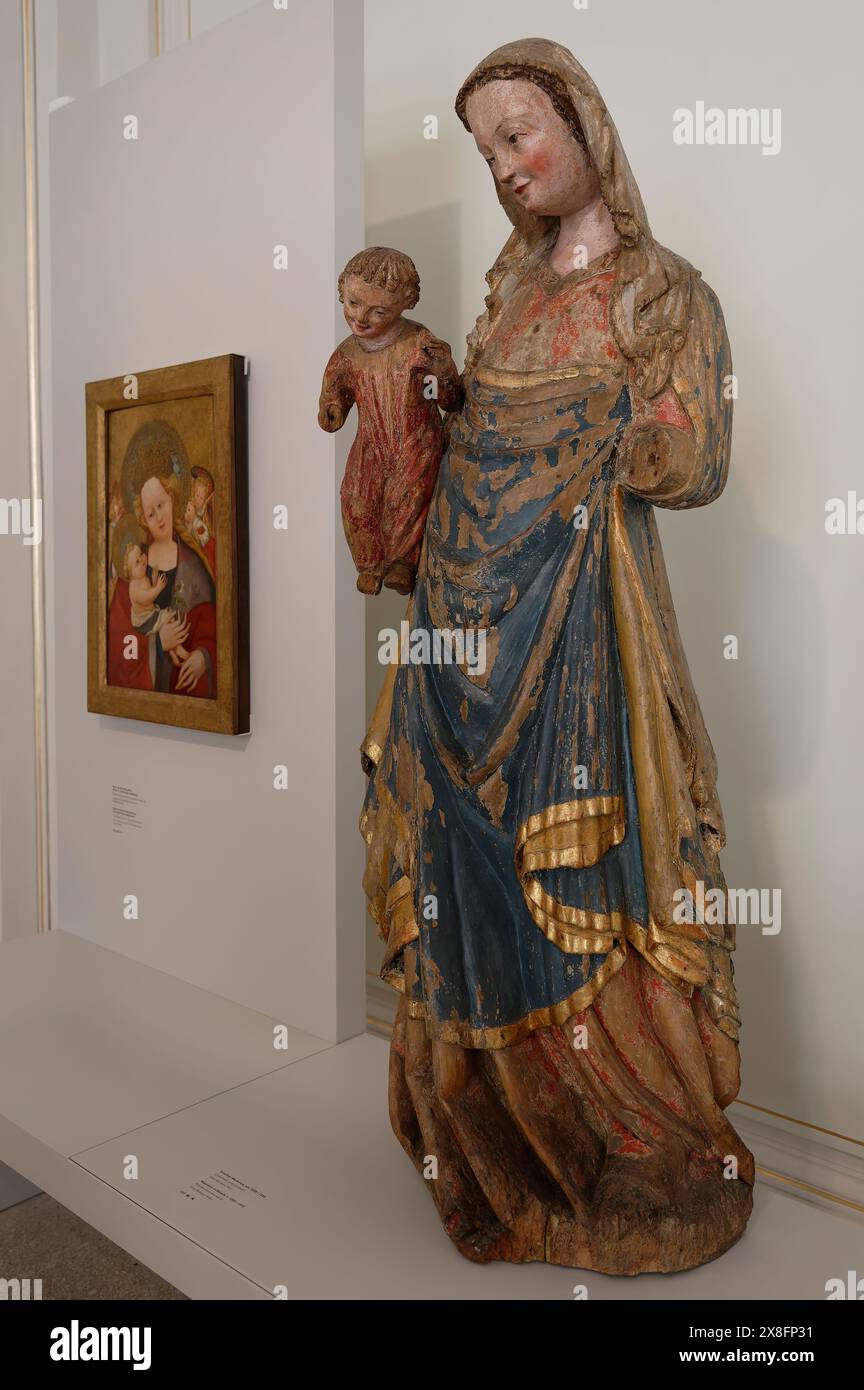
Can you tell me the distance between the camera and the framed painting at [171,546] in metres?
3.12

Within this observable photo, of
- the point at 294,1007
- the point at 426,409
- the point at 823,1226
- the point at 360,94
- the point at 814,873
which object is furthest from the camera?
the point at 294,1007

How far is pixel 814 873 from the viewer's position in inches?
100

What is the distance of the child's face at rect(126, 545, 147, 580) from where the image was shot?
3451mm

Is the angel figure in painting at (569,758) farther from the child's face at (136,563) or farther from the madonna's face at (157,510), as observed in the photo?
the child's face at (136,563)

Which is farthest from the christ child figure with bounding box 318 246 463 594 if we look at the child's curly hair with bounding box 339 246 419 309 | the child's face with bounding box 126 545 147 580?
the child's face with bounding box 126 545 147 580

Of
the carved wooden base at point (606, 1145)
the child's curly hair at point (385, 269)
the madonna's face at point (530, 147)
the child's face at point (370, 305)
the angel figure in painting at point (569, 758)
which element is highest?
the madonna's face at point (530, 147)

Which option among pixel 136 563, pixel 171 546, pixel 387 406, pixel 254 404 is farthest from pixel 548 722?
pixel 136 563

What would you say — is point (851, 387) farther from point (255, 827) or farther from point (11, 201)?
point (11, 201)

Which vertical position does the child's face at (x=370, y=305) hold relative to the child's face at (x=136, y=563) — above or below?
above

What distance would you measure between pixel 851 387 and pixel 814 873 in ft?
3.47

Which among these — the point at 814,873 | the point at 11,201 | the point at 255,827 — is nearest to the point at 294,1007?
the point at 255,827

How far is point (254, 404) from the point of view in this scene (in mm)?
3072

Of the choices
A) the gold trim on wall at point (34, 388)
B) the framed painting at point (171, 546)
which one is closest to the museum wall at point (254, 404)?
the framed painting at point (171, 546)

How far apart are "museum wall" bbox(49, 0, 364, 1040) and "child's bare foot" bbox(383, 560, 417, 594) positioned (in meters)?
0.83
